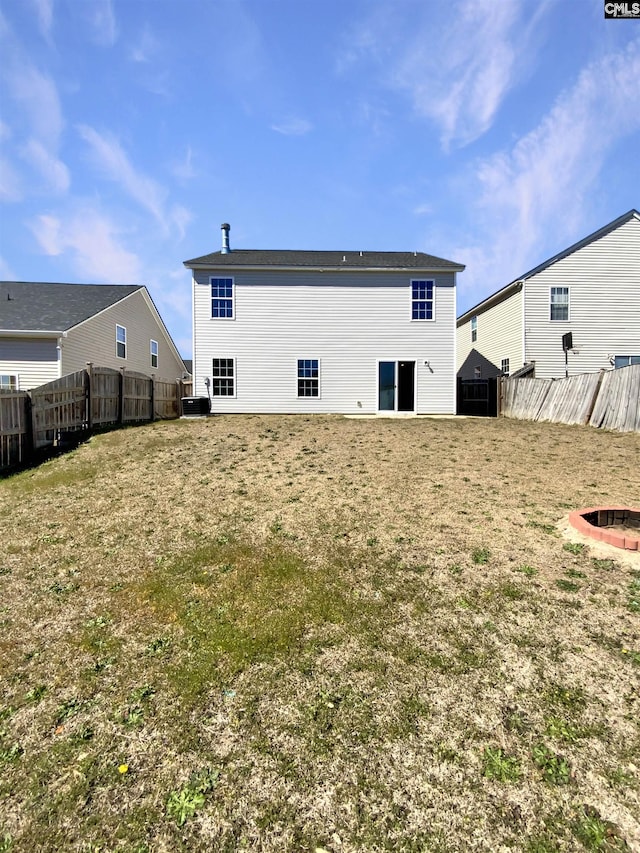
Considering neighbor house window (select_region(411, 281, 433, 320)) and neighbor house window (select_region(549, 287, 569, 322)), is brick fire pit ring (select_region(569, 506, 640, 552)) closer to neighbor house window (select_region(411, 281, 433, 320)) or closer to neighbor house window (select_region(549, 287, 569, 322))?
neighbor house window (select_region(411, 281, 433, 320))

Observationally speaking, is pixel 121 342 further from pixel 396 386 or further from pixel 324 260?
pixel 396 386

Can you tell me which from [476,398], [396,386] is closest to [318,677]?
[396,386]

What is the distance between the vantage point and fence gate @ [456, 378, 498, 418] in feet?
59.5

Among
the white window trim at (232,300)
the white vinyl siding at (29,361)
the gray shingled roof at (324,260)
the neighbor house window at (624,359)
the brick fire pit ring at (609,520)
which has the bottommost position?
the brick fire pit ring at (609,520)

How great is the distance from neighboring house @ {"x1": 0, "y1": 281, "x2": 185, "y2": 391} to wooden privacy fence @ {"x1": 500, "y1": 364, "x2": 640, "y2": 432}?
16497mm

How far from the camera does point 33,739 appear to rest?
8.14 ft

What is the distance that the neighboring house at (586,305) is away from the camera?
1794cm

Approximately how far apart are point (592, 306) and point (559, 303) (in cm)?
144

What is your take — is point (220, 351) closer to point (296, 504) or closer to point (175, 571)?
point (296, 504)

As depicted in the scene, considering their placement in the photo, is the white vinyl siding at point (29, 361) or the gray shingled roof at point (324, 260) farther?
the gray shingled roof at point (324, 260)

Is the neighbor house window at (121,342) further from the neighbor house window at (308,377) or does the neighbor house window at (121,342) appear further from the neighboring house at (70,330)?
the neighbor house window at (308,377)

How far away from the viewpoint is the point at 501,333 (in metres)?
20.1

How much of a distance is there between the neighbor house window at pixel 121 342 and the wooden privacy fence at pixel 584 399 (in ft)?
54.0

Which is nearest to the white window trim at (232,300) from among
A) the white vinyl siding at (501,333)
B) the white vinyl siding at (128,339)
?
the white vinyl siding at (128,339)
